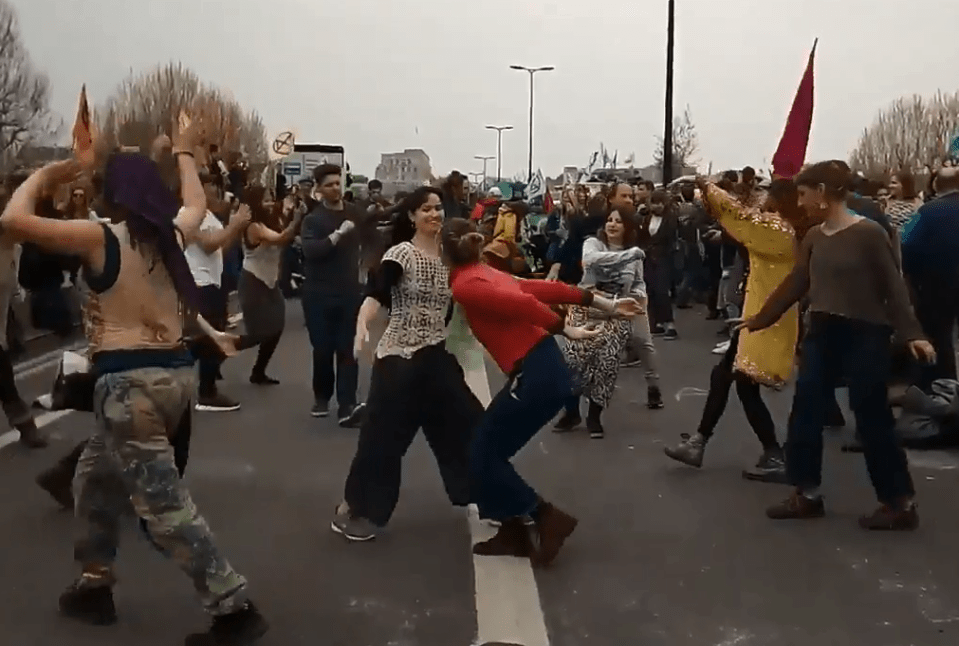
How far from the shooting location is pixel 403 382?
621 centimetres

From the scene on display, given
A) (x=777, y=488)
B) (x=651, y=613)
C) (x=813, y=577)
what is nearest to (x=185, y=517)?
(x=651, y=613)

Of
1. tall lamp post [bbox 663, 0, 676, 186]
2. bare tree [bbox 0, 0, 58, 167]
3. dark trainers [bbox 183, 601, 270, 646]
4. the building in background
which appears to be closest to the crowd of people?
dark trainers [bbox 183, 601, 270, 646]

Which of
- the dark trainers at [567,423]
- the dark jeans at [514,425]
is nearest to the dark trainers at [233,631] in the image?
the dark jeans at [514,425]

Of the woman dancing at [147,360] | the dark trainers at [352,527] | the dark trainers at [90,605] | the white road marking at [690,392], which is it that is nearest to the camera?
the woman dancing at [147,360]

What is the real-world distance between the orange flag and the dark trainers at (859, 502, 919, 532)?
4.15 m

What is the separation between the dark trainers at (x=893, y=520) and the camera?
253 inches

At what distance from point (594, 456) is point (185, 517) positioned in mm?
4101

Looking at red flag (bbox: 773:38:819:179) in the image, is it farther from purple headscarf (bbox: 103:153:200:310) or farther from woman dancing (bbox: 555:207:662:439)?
purple headscarf (bbox: 103:153:200:310)

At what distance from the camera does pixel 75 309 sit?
958 centimetres

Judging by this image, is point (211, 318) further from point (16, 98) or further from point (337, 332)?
point (16, 98)

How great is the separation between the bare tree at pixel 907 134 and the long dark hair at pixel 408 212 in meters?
69.0

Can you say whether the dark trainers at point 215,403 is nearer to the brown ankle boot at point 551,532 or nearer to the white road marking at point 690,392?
the white road marking at point 690,392

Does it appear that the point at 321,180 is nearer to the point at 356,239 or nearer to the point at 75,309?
the point at 356,239

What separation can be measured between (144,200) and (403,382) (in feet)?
6.32
